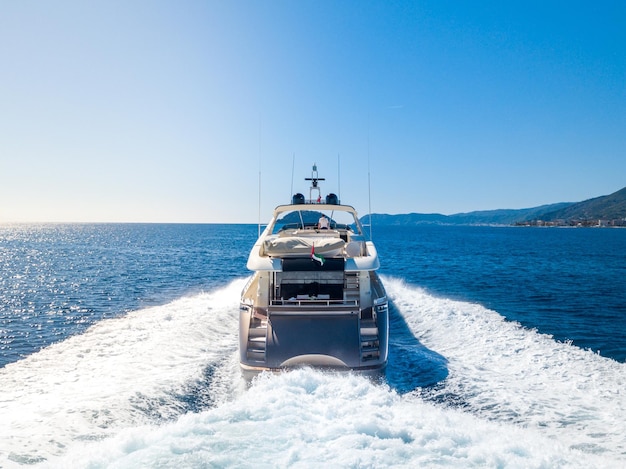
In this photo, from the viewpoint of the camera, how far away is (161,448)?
4.66 metres

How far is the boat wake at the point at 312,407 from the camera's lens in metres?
4.75

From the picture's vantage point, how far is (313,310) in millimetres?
7785

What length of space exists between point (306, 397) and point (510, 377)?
474 cm

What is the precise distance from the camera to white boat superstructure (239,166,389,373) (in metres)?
7.46

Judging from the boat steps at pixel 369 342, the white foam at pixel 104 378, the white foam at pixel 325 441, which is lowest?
the white foam at pixel 104 378

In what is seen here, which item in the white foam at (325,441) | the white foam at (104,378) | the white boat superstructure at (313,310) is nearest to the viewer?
the white foam at (325,441)

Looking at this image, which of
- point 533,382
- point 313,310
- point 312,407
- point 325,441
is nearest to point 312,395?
point 312,407

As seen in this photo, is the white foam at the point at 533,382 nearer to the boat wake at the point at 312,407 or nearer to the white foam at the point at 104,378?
the boat wake at the point at 312,407

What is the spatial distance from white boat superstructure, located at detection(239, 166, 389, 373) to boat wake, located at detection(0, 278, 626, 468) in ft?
1.39

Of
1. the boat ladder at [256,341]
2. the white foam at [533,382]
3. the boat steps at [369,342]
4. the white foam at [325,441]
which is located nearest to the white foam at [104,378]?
the white foam at [325,441]

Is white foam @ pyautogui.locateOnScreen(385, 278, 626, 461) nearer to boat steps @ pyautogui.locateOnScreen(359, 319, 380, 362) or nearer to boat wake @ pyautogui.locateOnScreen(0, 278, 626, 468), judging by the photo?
boat wake @ pyautogui.locateOnScreen(0, 278, 626, 468)

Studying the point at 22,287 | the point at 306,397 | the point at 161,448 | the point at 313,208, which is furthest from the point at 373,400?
the point at 22,287

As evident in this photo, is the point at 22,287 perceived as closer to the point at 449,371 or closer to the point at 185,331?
the point at 185,331

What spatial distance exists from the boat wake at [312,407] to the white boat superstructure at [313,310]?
0.42 m
